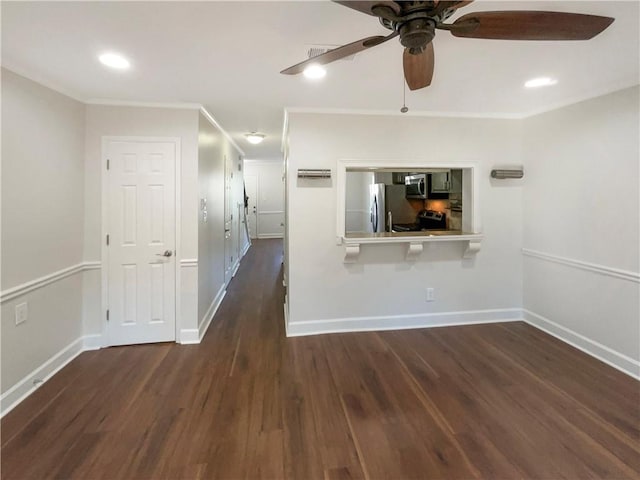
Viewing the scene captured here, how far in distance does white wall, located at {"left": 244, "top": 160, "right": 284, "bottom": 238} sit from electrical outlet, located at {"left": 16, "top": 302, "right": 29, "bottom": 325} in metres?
7.90

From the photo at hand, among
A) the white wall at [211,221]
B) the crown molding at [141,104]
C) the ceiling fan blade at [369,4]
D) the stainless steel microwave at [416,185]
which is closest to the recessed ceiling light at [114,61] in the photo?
the crown molding at [141,104]

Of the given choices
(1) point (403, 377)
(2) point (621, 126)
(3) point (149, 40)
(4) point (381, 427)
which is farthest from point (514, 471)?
(3) point (149, 40)

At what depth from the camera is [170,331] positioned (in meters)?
3.22

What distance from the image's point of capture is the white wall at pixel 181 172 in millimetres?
2986

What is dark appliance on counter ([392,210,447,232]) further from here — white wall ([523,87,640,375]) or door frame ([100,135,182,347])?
door frame ([100,135,182,347])

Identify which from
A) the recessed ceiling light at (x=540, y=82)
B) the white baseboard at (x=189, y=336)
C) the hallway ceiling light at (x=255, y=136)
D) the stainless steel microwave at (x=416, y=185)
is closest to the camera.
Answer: the recessed ceiling light at (x=540, y=82)

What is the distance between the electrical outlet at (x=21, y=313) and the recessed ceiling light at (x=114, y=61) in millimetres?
1786

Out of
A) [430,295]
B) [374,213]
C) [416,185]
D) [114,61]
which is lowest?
[430,295]

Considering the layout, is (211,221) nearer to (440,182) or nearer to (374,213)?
(374,213)

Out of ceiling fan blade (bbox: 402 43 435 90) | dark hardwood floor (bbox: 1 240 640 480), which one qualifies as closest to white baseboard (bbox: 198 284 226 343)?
dark hardwood floor (bbox: 1 240 640 480)

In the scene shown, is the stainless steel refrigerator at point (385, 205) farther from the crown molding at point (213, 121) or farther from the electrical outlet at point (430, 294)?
the crown molding at point (213, 121)

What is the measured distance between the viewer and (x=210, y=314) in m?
3.84

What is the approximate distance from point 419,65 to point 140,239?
2791 mm

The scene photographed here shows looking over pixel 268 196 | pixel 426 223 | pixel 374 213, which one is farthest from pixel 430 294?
pixel 268 196
